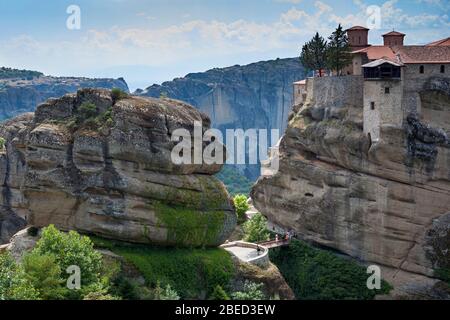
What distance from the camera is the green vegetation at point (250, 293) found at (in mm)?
37094

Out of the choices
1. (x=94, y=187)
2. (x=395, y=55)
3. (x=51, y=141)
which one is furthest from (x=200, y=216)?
(x=395, y=55)

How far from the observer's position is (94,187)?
3838 cm

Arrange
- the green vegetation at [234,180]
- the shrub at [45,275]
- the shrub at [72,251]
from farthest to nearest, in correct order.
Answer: the green vegetation at [234,180]
the shrub at [72,251]
the shrub at [45,275]

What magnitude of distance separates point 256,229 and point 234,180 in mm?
82922

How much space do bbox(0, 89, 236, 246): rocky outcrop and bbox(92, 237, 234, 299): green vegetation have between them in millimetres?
588

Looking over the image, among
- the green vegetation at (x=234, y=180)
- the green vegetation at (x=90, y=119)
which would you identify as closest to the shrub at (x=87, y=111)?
the green vegetation at (x=90, y=119)

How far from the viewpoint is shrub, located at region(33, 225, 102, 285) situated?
34.6 meters

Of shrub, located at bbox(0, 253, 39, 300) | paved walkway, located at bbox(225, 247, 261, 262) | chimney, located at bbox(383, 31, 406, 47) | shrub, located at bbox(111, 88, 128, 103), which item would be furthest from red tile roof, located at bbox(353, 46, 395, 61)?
shrub, located at bbox(0, 253, 39, 300)

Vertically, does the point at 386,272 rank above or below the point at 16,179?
below

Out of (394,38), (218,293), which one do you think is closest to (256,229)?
(218,293)

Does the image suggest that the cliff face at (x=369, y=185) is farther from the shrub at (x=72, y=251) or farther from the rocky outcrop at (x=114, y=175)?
the shrub at (x=72, y=251)

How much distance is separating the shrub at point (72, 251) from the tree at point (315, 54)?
3058cm

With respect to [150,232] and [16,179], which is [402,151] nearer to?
[150,232]
